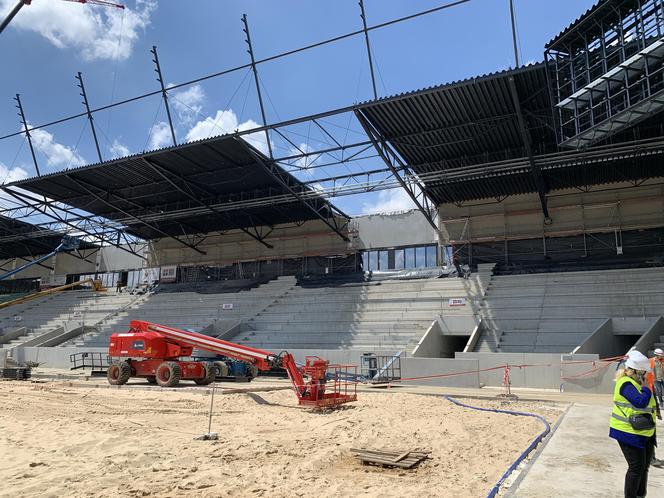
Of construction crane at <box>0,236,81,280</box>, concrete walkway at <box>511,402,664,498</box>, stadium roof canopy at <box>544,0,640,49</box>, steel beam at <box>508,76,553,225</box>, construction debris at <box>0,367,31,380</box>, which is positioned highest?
stadium roof canopy at <box>544,0,640,49</box>

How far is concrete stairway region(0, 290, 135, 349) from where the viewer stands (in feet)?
125

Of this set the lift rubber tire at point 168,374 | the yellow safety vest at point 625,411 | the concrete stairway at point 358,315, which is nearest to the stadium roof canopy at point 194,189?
the concrete stairway at point 358,315

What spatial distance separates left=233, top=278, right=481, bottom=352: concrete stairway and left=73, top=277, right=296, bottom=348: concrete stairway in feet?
6.43

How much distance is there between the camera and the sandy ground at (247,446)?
6676 millimetres

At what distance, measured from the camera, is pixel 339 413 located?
497 inches

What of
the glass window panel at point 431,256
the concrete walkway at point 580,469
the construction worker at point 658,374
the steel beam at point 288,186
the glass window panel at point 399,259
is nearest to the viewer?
the concrete walkway at point 580,469

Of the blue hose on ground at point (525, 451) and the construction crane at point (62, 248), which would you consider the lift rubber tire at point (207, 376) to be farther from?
the construction crane at point (62, 248)

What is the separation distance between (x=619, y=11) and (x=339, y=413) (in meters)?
15.4

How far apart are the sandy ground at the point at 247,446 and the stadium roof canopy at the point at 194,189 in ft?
50.7

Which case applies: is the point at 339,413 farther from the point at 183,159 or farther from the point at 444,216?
the point at 444,216

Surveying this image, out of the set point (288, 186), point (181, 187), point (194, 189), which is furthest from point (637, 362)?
point (194, 189)

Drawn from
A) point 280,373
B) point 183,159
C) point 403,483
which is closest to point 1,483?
point 403,483

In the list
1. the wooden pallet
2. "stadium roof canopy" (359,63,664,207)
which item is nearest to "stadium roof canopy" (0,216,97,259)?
"stadium roof canopy" (359,63,664,207)

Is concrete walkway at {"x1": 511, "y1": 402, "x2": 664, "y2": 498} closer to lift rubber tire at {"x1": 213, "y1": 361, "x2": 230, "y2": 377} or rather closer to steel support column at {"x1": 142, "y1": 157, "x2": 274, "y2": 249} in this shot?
lift rubber tire at {"x1": 213, "y1": 361, "x2": 230, "y2": 377}
